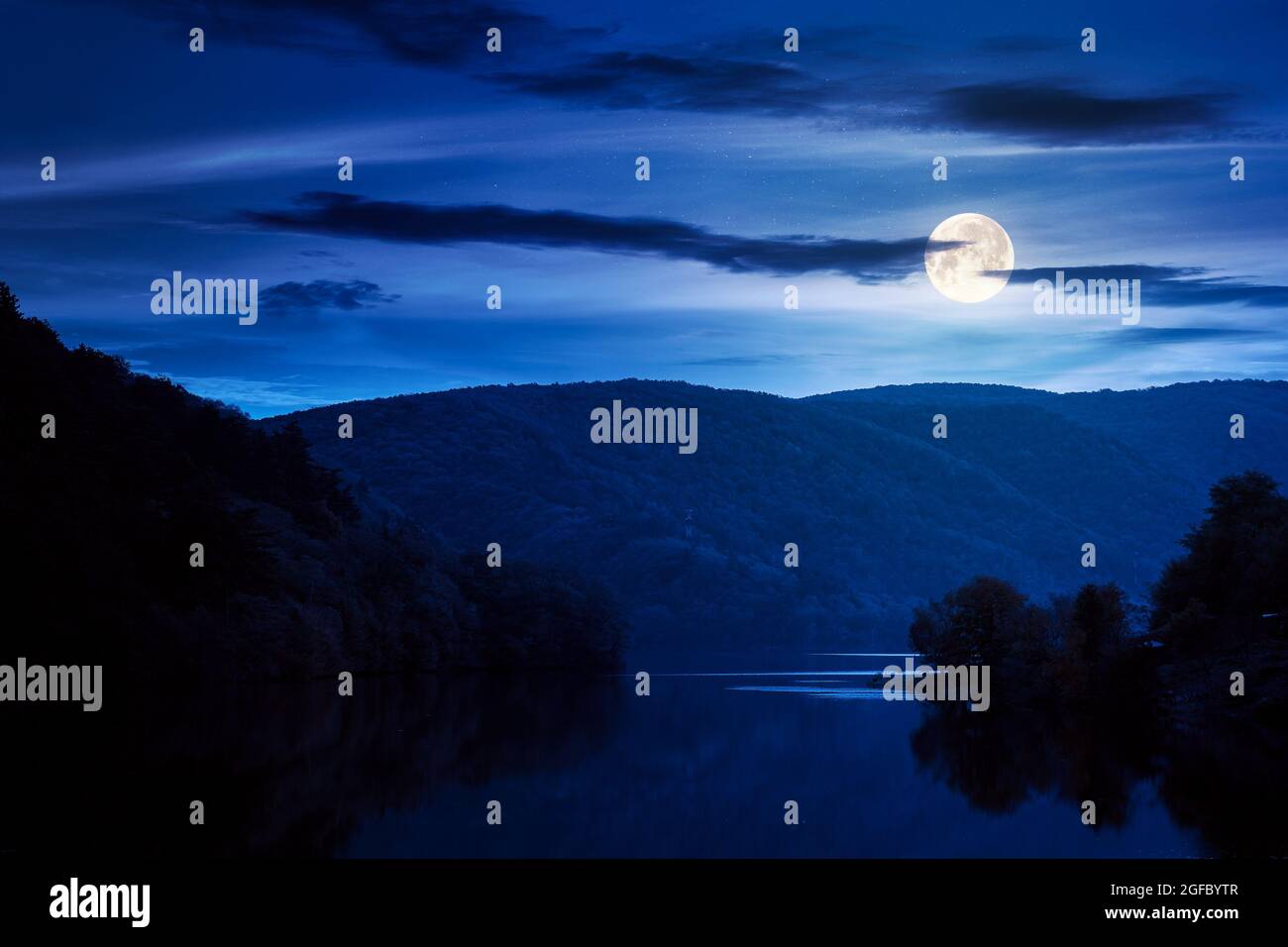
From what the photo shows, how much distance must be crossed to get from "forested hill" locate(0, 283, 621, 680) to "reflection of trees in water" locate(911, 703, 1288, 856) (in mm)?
48904

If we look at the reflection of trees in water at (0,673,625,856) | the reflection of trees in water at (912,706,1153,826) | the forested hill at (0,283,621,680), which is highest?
the forested hill at (0,283,621,680)

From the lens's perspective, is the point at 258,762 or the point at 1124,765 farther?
the point at 1124,765

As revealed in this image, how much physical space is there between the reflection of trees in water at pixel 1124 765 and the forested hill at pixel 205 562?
48904mm

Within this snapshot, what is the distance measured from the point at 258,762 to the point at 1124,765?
33.5m

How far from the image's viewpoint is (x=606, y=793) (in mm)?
52406

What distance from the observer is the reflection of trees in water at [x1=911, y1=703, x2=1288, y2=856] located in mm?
42438

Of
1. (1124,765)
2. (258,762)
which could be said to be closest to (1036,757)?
(1124,765)

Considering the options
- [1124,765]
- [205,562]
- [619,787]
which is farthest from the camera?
[205,562]

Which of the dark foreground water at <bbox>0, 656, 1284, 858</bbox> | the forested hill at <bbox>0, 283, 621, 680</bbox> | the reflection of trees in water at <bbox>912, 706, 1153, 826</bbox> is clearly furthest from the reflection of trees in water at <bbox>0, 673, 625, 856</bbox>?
the reflection of trees in water at <bbox>912, 706, 1153, 826</bbox>

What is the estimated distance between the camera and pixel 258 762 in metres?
53.8

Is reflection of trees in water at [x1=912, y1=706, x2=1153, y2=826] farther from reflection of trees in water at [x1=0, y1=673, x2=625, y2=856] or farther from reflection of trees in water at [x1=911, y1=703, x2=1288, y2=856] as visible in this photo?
reflection of trees in water at [x1=0, y1=673, x2=625, y2=856]

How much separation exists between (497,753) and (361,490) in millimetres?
123658

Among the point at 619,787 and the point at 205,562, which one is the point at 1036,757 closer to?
the point at 619,787
